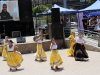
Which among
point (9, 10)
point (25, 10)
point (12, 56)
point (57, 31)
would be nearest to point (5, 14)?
point (9, 10)

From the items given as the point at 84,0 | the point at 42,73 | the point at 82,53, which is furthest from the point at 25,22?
the point at 84,0

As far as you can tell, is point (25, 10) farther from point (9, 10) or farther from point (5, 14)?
point (5, 14)

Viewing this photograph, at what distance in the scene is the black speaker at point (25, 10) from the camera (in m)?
26.1

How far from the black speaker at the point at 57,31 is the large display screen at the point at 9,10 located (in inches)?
316

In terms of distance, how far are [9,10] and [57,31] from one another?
8.33 m

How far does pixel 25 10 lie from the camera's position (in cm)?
2631

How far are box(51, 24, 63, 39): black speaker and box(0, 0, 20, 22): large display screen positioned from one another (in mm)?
8034

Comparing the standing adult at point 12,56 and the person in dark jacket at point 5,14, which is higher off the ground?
the person in dark jacket at point 5,14

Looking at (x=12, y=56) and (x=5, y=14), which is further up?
(x=5, y=14)

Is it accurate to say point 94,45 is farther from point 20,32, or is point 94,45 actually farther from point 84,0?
point 84,0

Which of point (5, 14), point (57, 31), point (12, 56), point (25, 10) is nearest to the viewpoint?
point (12, 56)

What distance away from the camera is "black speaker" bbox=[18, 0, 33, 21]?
85.7 feet

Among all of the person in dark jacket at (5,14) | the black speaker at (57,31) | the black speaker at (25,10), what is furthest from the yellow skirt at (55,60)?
the black speaker at (25,10)

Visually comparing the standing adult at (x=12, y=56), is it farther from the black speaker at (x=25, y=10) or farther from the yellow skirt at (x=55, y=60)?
the black speaker at (x=25, y=10)
